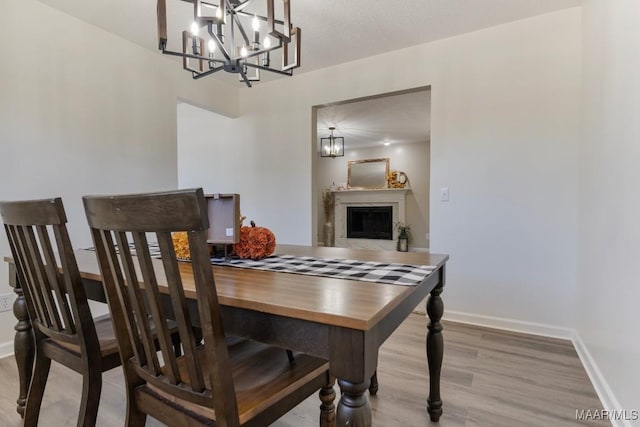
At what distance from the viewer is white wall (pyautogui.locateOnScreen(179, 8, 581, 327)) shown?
232 cm

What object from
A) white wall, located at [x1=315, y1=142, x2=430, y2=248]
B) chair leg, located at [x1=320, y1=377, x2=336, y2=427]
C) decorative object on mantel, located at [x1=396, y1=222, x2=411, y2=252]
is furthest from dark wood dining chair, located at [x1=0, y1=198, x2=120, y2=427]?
decorative object on mantel, located at [x1=396, y1=222, x2=411, y2=252]

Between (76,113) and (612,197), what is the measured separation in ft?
10.9

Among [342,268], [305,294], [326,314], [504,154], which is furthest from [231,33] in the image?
[504,154]

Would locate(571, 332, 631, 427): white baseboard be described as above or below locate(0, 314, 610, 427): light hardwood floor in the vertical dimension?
above

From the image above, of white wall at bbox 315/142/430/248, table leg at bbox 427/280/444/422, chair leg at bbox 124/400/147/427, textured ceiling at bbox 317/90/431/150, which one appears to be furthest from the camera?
white wall at bbox 315/142/430/248

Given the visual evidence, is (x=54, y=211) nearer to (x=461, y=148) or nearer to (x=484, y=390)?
(x=484, y=390)

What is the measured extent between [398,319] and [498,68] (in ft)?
7.91

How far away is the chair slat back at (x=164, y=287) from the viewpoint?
0.66 metres

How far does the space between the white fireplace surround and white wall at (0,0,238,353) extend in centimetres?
436

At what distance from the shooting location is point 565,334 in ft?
7.62

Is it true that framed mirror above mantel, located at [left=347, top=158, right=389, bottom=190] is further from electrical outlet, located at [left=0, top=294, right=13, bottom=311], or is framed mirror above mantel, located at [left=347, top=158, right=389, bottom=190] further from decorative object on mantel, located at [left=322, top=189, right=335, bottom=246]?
electrical outlet, located at [left=0, top=294, right=13, bottom=311]

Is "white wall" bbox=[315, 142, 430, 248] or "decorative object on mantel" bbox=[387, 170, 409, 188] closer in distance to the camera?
"white wall" bbox=[315, 142, 430, 248]

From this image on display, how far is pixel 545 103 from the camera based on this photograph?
237 cm

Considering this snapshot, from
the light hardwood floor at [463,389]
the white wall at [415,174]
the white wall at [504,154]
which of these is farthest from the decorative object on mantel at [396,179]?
the light hardwood floor at [463,389]
